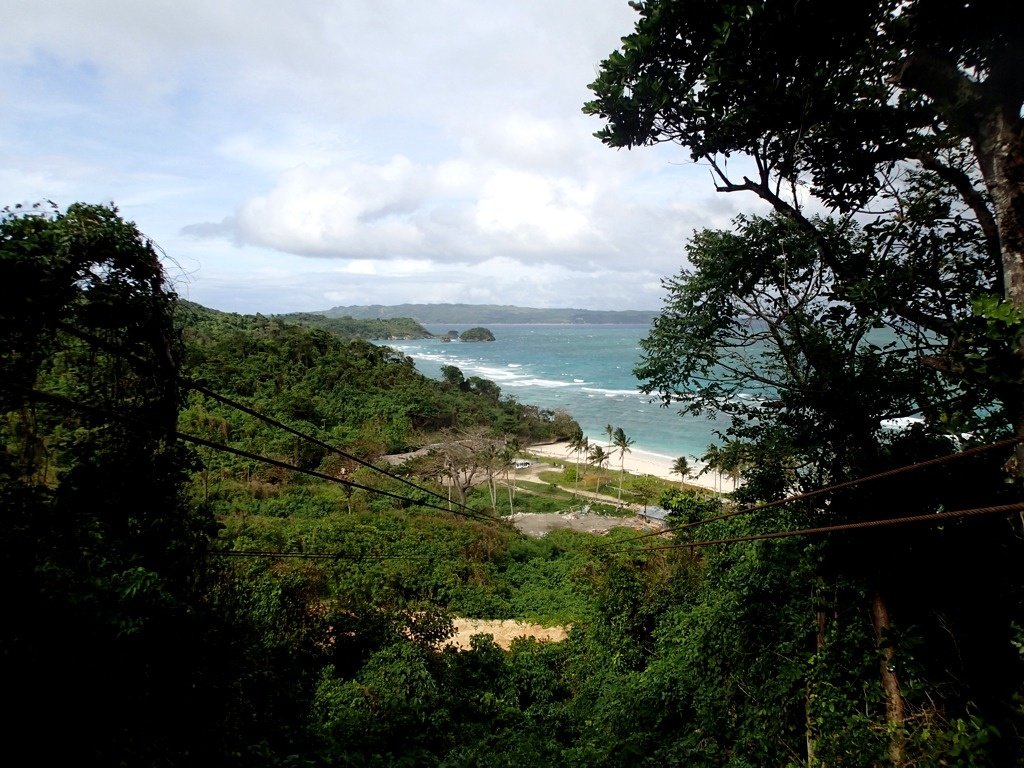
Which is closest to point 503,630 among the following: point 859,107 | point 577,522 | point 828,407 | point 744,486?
point 744,486

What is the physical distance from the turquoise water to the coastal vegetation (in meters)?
1.93

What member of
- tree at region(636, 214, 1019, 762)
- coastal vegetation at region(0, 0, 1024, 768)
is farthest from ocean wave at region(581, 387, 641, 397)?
tree at region(636, 214, 1019, 762)

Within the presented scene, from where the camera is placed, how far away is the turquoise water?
5075 cm

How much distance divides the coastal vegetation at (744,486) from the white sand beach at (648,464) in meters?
31.8

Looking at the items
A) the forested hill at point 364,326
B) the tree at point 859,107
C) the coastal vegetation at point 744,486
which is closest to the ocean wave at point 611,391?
the forested hill at point 364,326

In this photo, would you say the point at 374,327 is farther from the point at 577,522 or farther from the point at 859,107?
the point at 859,107

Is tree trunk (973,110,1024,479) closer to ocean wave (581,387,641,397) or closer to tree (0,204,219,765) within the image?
tree (0,204,219,765)

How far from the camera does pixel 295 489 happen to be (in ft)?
82.9

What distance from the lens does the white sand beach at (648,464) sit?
39.1 metres

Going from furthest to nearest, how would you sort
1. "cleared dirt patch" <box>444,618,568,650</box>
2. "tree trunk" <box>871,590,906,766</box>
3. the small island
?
the small island, "cleared dirt patch" <box>444,618,568,650</box>, "tree trunk" <box>871,590,906,766</box>

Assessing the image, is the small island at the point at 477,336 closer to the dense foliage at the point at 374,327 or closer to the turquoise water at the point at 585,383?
the turquoise water at the point at 585,383

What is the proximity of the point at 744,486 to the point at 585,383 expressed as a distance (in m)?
77.1

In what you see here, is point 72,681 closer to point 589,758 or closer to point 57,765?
point 57,765

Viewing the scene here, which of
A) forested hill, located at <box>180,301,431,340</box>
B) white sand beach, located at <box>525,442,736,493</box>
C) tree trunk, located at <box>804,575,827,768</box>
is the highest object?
forested hill, located at <box>180,301,431,340</box>
